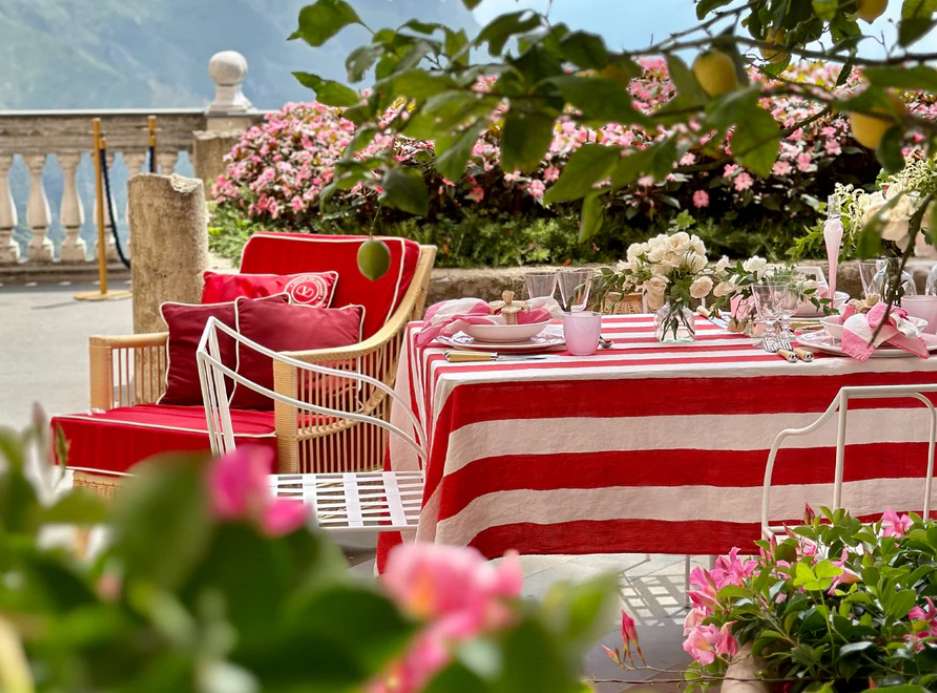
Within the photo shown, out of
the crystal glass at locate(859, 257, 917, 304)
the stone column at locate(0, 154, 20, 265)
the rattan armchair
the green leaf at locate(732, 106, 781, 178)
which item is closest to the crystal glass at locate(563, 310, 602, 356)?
the crystal glass at locate(859, 257, 917, 304)

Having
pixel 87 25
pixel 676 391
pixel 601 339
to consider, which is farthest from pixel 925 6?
pixel 87 25

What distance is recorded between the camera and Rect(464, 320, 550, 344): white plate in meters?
2.47

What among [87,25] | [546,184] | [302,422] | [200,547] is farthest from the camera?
[87,25]

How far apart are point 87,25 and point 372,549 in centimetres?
4464

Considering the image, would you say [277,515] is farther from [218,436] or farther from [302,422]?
[302,422]

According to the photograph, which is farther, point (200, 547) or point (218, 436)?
point (218, 436)

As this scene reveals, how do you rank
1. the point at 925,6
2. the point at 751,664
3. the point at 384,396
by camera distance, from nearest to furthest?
the point at 925,6 < the point at 751,664 < the point at 384,396

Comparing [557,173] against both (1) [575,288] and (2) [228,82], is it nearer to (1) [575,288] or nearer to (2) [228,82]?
(1) [575,288]

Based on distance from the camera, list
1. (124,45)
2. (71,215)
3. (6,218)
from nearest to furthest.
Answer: (6,218) < (71,215) < (124,45)

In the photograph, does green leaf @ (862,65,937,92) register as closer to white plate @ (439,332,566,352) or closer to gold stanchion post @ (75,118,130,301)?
white plate @ (439,332,566,352)

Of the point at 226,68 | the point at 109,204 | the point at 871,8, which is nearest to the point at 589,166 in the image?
the point at 871,8

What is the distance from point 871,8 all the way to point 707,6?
12cm

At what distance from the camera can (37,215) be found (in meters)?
8.45

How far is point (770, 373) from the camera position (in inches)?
88.2
